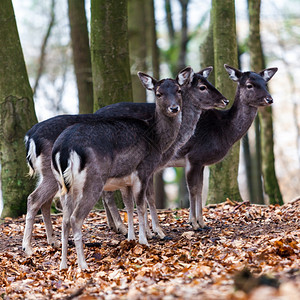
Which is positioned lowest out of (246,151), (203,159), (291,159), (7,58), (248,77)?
(291,159)

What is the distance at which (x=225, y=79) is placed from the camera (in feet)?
32.9

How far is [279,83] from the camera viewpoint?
85.8 ft

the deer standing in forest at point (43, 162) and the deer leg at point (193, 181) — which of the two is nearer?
the deer standing in forest at point (43, 162)

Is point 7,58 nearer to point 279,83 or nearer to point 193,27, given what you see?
point 193,27

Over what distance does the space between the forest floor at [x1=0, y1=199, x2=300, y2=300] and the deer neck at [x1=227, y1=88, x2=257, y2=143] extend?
54.4 inches

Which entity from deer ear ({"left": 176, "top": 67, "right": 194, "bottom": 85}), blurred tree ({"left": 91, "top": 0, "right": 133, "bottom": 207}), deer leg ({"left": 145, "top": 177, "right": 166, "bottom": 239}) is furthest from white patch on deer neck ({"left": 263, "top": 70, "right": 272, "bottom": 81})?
deer leg ({"left": 145, "top": 177, "right": 166, "bottom": 239})

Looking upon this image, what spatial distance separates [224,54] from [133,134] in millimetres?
4061

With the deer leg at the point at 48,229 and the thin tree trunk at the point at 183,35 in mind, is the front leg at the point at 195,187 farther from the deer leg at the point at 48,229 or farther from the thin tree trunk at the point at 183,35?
the thin tree trunk at the point at 183,35

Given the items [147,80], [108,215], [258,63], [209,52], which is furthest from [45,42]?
[147,80]

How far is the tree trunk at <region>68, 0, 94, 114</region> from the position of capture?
1157 centimetres

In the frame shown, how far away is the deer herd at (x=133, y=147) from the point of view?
598 cm

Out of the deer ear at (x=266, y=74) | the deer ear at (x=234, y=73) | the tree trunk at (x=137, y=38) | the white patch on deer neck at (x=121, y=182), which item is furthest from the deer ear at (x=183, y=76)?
the tree trunk at (x=137, y=38)

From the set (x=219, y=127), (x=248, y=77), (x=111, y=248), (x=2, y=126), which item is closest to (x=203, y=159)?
(x=219, y=127)

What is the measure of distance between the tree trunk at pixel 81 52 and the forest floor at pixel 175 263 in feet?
12.4
